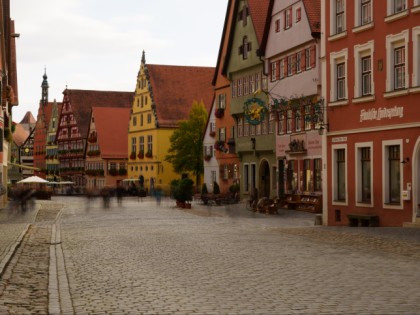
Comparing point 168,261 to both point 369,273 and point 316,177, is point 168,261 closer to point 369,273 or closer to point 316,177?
point 369,273

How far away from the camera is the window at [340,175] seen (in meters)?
34.0

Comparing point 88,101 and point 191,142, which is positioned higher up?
point 88,101

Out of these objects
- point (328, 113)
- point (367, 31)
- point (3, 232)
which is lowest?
point (3, 232)

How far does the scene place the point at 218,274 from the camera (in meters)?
15.0

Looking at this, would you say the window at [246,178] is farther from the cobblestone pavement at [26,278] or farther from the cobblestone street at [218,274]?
the cobblestone pavement at [26,278]

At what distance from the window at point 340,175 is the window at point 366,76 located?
2802 mm

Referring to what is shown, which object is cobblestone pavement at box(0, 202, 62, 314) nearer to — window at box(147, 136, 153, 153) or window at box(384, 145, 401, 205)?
window at box(384, 145, 401, 205)

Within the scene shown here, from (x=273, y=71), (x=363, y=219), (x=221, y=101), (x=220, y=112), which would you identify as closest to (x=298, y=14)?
(x=273, y=71)

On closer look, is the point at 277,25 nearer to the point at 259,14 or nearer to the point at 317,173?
the point at 259,14

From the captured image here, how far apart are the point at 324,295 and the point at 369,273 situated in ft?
9.85

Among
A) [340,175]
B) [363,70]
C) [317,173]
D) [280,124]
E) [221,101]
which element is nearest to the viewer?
[363,70]

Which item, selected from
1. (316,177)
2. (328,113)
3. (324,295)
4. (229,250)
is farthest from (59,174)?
(324,295)

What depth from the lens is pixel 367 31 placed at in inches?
1252

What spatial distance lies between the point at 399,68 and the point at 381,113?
174 cm
